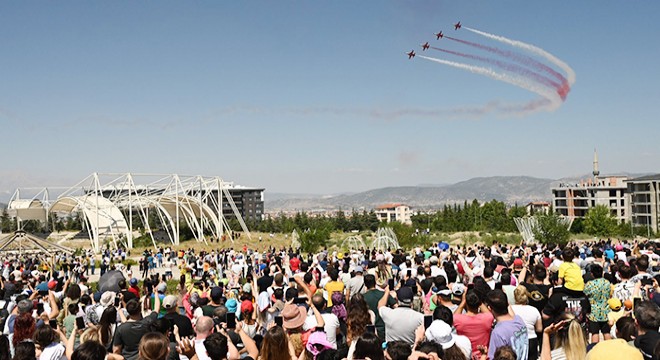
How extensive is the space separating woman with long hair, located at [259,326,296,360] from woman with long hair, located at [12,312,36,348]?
3275 millimetres

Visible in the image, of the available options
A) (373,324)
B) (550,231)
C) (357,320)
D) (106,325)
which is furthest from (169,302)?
(550,231)

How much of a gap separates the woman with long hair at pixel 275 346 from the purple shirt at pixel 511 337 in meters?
2.14

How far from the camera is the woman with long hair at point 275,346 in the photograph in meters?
5.29

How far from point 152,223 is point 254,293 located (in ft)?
340

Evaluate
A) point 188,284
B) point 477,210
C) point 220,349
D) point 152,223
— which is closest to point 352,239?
point 188,284

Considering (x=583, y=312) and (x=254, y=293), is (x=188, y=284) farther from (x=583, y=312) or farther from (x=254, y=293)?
(x=583, y=312)

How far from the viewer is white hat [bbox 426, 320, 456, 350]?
17.6ft

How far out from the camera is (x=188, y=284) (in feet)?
Answer: 36.7

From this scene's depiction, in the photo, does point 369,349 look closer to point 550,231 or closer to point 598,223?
point 550,231

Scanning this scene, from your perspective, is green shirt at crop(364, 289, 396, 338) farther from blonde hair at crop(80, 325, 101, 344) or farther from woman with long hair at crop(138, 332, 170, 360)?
blonde hair at crop(80, 325, 101, 344)

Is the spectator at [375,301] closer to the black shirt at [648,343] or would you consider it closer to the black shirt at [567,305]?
the black shirt at [567,305]

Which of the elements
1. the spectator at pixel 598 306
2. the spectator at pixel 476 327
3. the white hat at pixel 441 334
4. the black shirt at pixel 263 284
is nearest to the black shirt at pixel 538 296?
the spectator at pixel 598 306

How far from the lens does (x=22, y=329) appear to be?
655 cm

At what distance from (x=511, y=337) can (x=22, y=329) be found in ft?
18.9
